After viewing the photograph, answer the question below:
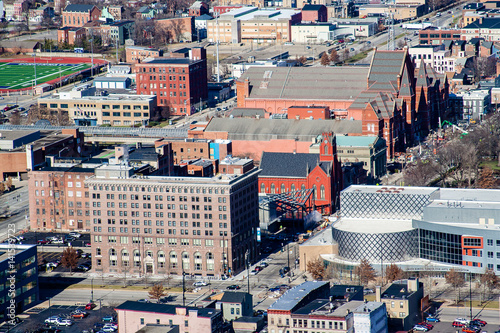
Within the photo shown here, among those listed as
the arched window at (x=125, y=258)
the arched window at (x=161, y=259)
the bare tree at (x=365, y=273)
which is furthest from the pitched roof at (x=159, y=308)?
the bare tree at (x=365, y=273)

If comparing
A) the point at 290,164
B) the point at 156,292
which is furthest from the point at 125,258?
the point at 290,164

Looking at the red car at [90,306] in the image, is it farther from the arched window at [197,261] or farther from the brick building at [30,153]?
the brick building at [30,153]

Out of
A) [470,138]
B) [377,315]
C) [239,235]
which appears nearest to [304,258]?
[239,235]

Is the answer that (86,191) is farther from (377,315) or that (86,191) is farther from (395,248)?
(377,315)

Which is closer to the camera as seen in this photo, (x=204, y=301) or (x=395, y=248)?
(x=204, y=301)

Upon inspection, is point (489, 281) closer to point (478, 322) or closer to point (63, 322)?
point (478, 322)

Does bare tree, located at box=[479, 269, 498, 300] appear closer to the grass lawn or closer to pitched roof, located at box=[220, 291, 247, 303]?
pitched roof, located at box=[220, 291, 247, 303]
